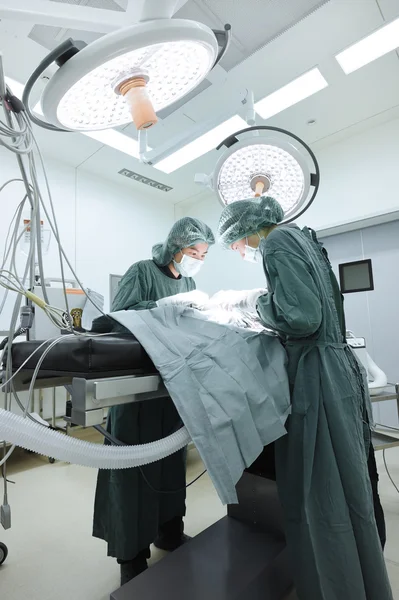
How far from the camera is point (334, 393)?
968 mm

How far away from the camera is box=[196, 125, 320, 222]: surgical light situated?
1.21m

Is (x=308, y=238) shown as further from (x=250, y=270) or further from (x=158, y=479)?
(x=250, y=270)

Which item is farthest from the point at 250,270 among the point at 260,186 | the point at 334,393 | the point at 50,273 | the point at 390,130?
the point at 334,393

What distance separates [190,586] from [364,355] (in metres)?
1.60

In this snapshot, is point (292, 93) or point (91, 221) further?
→ point (91, 221)

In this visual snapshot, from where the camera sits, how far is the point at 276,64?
8.42 feet

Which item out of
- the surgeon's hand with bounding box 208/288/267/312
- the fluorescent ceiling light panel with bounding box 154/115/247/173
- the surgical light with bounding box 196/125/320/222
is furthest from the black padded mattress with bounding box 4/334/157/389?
the fluorescent ceiling light panel with bounding box 154/115/247/173

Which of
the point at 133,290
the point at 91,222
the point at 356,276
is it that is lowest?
the point at 133,290

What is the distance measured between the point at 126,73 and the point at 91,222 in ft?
11.0

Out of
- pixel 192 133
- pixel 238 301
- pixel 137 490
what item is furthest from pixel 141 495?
pixel 192 133

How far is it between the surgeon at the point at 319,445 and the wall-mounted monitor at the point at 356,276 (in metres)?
2.57

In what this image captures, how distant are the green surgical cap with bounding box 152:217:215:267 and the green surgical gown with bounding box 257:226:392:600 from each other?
76cm

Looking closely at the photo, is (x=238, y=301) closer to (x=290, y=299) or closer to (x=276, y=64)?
(x=290, y=299)

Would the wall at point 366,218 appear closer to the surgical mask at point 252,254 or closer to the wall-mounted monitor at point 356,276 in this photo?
the wall-mounted monitor at point 356,276
